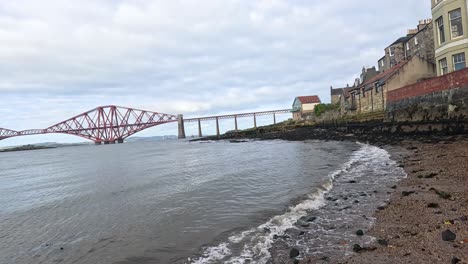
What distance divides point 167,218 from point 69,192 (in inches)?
364

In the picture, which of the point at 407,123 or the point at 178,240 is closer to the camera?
the point at 178,240

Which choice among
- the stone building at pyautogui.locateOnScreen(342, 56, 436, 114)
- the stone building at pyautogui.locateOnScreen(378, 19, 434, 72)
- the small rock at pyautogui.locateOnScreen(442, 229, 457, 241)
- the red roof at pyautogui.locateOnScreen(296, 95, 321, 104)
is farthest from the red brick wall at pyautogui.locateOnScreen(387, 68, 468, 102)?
the red roof at pyautogui.locateOnScreen(296, 95, 321, 104)

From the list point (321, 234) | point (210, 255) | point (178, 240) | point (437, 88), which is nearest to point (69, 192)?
point (178, 240)

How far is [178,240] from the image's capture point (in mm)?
7164

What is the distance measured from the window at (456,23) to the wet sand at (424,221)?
52.4 feet

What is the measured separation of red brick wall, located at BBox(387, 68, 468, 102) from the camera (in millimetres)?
19516

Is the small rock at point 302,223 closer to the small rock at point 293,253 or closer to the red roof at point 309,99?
the small rock at point 293,253

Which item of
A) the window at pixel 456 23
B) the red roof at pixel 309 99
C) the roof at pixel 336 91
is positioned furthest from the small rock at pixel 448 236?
the red roof at pixel 309 99

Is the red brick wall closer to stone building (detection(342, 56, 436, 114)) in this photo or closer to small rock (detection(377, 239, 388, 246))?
stone building (detection(342, 56, 436, 114))

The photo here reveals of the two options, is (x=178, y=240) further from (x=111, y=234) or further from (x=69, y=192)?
(x=69, y=192)

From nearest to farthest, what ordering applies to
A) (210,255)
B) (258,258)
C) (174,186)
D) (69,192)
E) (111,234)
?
1. (258,258)
2. (210,255)
3. (111,234)
4. (174,186)
5. (69,192)

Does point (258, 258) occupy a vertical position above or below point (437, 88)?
below

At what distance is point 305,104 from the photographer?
309 feet

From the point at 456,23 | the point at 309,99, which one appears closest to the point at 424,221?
the point at 456,23
